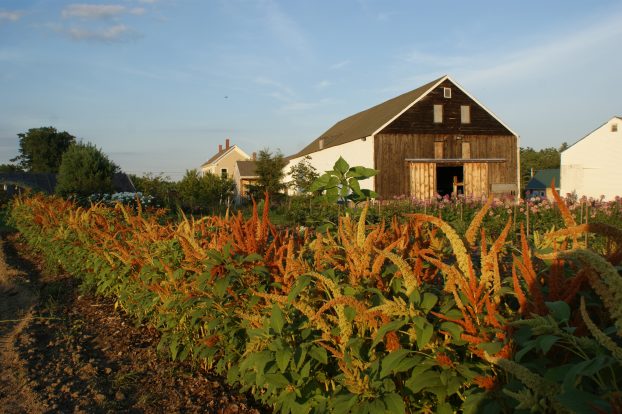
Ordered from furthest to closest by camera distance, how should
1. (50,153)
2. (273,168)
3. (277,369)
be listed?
(50,153) → (273,168) → (277,369)

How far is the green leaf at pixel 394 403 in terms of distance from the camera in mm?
1971

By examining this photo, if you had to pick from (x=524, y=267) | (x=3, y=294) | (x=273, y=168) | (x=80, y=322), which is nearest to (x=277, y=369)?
(x=524, y=267)

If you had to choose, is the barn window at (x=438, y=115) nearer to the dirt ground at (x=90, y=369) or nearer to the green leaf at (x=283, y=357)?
the dirt ground at (x=90, y=369)

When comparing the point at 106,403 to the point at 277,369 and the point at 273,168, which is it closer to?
the point at 277,369

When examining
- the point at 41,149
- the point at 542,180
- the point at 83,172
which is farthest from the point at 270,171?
the point at 41,149

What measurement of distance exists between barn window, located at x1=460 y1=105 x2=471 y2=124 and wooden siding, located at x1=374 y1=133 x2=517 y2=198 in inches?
37.5

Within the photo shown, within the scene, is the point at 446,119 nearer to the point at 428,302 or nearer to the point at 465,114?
the point at 465,114

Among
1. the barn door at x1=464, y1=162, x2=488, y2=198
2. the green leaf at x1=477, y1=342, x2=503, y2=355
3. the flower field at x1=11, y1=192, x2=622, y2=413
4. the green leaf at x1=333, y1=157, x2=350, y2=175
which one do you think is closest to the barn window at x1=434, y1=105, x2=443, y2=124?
the barn door at x1=464, y1=162, x2=488, y2=198

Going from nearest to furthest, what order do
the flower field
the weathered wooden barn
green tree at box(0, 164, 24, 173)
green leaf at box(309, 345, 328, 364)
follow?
the flower field, green leaf at box(309, 345, 328, 364), the weathered wooden barn, green tree at box(0, 164, 24, 173)

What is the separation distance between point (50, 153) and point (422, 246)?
10068 cm

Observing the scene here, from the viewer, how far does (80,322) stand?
631cm

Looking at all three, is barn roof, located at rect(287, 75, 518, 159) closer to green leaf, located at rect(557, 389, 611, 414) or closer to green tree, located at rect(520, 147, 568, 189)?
green leaf, located at rect(557, 389, 611, 414)

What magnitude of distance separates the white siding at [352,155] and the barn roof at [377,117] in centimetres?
35

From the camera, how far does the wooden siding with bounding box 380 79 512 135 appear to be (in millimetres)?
32875
